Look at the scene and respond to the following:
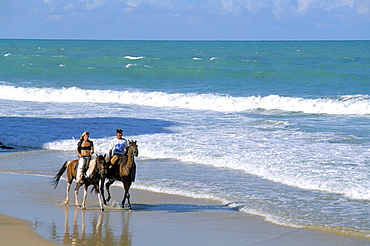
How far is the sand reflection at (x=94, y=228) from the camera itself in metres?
9.44

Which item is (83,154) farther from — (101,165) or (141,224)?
(141,224)

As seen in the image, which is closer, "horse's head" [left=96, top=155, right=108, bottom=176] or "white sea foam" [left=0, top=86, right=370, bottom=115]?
"horse's head" [left=96, top=155, right=108, bottom=176]

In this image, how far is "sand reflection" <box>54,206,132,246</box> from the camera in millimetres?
9438

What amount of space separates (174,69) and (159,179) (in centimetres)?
3683

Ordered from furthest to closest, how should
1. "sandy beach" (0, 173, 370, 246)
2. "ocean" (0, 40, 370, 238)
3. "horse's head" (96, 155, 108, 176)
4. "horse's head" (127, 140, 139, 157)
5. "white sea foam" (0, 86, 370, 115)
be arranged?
1. "white sea foam" (0, 86, 370, 115)
2. "ocean" (0, 40, 370, 238)
3. "horse's head" (127, 140, 139, 157)
4. "horse's head" (96, 155, 108, 176)
5. "sandy beach" (0, 173, 370, 246)

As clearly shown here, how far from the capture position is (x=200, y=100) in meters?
32.8

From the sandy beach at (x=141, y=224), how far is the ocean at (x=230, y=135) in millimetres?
567

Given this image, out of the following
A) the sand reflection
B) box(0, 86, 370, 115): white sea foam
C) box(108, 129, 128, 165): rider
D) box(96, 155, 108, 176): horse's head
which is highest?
box(0, 86, 370, 115): white sea foam

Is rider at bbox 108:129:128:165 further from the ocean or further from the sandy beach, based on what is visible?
the ocean

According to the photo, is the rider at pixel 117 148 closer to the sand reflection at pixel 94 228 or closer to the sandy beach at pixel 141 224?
the sandy beach at pixel 141 224

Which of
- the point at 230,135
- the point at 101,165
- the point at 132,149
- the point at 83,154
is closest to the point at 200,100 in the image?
the point at 230,135

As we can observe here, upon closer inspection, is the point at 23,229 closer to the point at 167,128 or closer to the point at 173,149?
the point at 173,149

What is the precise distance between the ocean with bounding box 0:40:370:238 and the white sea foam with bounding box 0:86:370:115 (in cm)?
6

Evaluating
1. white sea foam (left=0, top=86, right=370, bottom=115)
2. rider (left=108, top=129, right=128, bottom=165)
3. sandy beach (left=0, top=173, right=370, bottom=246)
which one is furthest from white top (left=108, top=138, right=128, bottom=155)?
white sea foam (left=0, top=86, right=370, bottom=115)
